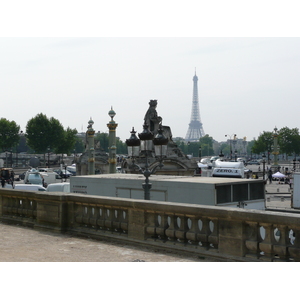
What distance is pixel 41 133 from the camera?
12506 cm

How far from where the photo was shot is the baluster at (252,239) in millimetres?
7633

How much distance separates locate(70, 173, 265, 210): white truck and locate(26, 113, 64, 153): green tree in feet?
357

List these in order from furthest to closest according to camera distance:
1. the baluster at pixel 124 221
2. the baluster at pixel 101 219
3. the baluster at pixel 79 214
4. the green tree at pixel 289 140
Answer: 1. the green tree at pixel 289 140
2. the baluster at pixel 79 214
3. the baluster at pixel 101 219
4. the baluster at pixel 124 221

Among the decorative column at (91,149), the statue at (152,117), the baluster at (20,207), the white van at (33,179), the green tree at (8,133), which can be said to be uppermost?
the green tree at (8,133)

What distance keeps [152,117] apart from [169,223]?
3189cm

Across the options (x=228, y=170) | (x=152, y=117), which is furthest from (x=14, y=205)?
(x=228, y=170)

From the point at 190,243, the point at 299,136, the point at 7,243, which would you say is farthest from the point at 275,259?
the point at 299,136

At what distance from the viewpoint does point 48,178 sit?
190 feet

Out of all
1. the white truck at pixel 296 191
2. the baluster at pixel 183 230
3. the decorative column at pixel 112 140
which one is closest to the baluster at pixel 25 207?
the baluster at pixel 183 230

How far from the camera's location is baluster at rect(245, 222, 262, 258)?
301 inches

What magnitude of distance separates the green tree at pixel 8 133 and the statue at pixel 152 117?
92.6 metres

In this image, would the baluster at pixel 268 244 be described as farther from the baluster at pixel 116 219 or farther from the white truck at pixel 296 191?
the white truck at pixel 296 191

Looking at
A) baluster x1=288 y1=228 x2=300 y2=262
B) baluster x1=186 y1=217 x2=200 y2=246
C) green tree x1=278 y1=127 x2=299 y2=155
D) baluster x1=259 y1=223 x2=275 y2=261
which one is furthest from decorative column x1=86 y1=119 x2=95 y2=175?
green tree x1=278 y1=127 x2=299 y2=155

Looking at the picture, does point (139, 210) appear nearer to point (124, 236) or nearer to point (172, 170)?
point (124, 236)
